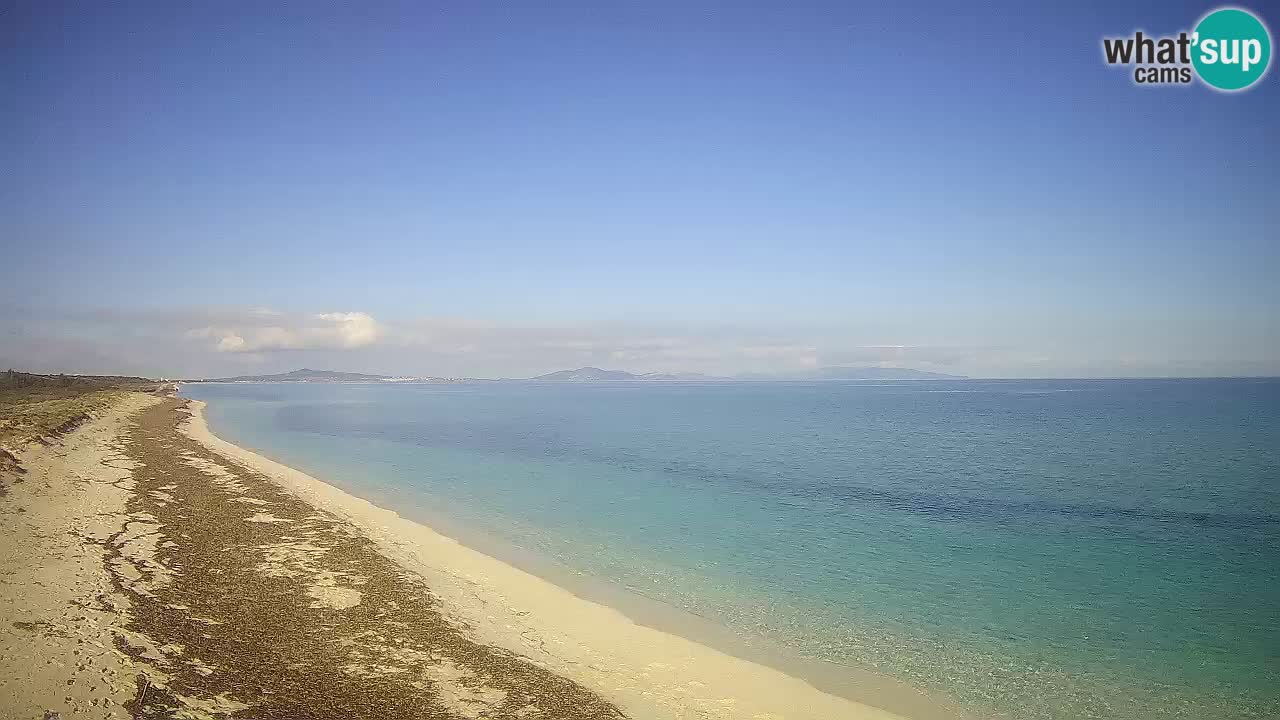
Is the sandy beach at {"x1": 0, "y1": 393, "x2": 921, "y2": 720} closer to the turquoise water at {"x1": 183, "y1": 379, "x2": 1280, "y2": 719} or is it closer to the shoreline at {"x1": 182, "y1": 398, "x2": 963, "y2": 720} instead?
the shoreline at {"x1": 182, "y1": 398, "x2": 963, "y2": 720}

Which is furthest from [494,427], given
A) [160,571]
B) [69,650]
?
[69,650]

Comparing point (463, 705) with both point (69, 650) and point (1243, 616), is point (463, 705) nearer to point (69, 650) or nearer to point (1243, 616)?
point (69, 650)

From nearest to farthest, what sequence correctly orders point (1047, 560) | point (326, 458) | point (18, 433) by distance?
1. point (1047, 560)
2. point (18, 433)
3. point (326, 458)

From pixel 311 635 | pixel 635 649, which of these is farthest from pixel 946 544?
pixel 311 635

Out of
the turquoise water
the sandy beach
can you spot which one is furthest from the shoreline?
the turquoise water

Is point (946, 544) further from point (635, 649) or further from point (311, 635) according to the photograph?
point (311, 635)

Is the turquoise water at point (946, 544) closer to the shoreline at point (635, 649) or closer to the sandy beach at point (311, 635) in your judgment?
the shoreline at point (635, 649)
